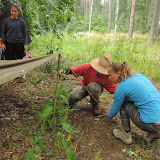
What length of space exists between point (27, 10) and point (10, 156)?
347 centimetres

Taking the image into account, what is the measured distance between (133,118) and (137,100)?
0.86 feet

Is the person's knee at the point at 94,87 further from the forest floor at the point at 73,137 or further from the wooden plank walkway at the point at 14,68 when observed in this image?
the wooden plank walkway at the point at 14,68

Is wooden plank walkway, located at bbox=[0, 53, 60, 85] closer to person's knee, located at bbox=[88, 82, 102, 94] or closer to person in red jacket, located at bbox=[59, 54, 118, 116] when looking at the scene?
person in red jacket, located at bbox=[59, 54, 118, 116]

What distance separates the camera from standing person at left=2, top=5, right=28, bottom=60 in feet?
8.94

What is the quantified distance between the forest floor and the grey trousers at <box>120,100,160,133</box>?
291 mm

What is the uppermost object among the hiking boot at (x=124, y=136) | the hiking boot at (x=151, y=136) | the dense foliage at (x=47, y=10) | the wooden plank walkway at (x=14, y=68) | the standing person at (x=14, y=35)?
the dense foliage at (x=47, y=10)

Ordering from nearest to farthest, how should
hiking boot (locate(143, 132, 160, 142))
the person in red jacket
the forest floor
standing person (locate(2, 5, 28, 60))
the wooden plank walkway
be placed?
the wooden plank walkway
the forest floor
hiking boot (locate(143, 132, 160, 142))
the person in red jacket
standing person (locate(2, 5, 28, 60))

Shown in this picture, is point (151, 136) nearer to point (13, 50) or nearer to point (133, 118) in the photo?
point (133, 118)

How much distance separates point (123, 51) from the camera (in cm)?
580

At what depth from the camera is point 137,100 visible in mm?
1691

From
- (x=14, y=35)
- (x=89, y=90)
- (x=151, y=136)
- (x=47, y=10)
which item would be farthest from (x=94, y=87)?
(x=47, y=10)

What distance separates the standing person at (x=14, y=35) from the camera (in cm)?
272

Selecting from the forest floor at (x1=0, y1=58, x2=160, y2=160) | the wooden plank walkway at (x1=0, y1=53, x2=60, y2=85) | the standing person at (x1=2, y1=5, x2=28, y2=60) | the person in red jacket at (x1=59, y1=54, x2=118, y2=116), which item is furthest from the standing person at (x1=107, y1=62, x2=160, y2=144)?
the standing person at (x1=2, y1=5, x2=28, y2=60)

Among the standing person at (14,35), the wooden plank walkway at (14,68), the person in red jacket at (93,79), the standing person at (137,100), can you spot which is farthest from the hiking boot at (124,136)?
the standing person at (14,35)
